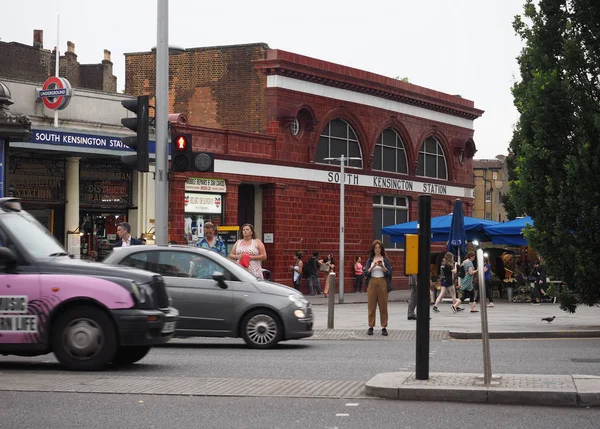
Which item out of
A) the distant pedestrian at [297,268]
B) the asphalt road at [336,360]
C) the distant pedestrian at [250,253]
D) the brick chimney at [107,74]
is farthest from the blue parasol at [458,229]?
the brick chimney at [107,74]

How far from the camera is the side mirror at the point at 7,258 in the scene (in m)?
11.5

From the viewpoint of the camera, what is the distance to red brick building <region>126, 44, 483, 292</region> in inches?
1511

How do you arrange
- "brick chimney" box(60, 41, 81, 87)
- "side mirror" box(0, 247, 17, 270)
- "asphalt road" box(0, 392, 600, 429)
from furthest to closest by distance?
"brick chimney" box(60, 41, 81, 87) → "side mirror" box(0, 247, 17, 270) → "asphalt road" box(0, 392, 600, 429)

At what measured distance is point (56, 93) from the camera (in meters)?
32.2

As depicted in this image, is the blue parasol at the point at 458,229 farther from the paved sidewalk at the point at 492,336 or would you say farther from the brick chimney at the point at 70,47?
the brick chimney at the point at 70,47

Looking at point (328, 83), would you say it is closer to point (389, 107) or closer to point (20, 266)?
point (389, 107)

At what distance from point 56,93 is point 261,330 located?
60.6ft

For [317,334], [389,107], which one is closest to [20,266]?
[317,334]

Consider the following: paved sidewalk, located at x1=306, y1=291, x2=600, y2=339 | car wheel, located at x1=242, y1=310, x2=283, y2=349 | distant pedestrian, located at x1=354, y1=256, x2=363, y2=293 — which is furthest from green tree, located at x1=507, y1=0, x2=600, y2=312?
distant pedestrian, located at x1=354, y1=256, x2=363, y2=293

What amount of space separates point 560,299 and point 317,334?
462 centimetres

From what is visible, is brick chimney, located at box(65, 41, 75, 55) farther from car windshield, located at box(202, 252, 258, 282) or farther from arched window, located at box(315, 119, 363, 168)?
car windshield, located at box(202, 252, 258, 282)

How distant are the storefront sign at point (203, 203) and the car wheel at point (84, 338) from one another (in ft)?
80.8

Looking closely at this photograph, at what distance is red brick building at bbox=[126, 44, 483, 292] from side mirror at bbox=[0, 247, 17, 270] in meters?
23.7

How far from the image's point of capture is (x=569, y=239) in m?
19.5
